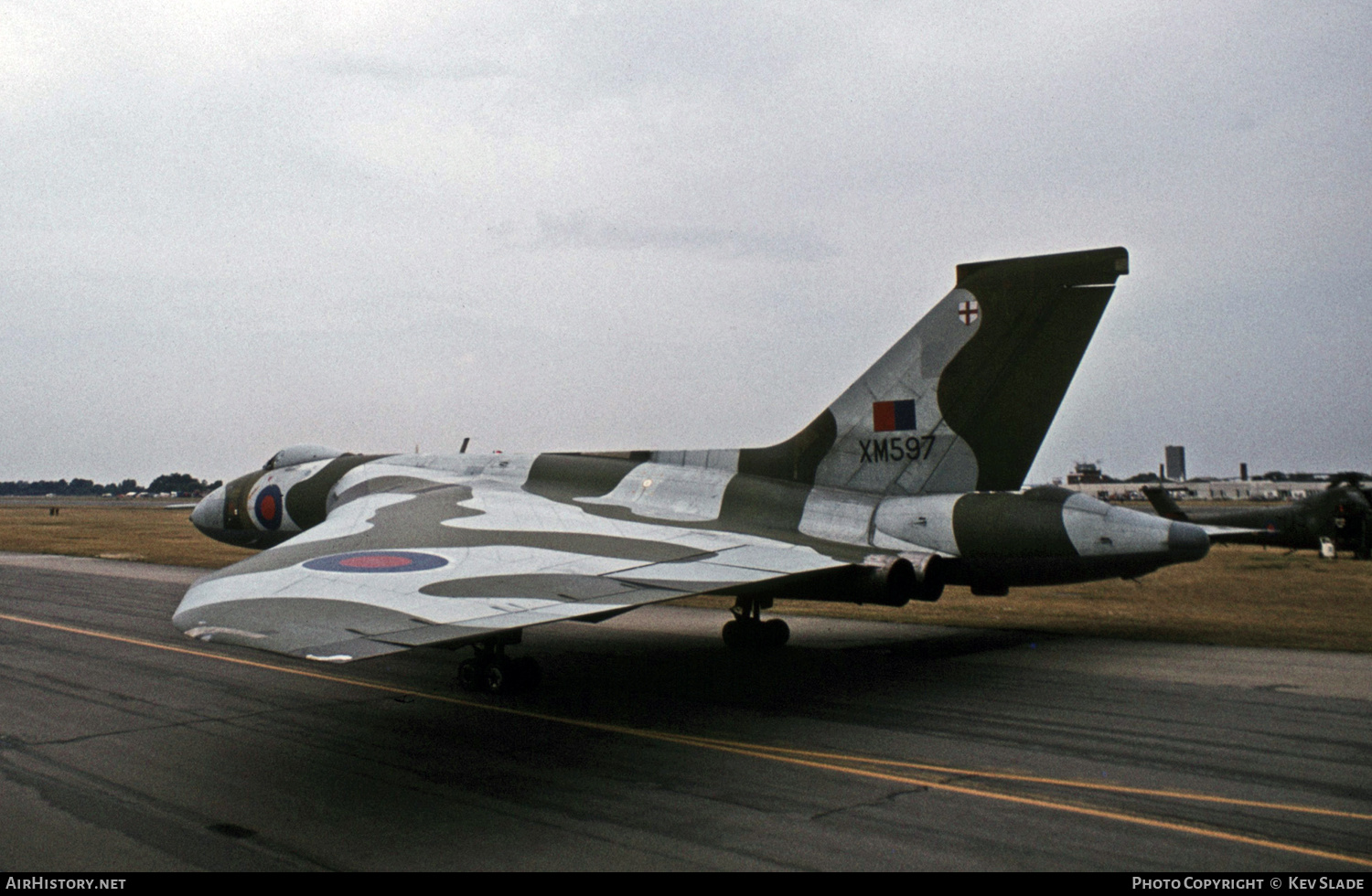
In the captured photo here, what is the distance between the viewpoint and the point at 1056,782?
678 centimetres

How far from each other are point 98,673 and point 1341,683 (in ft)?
47.8

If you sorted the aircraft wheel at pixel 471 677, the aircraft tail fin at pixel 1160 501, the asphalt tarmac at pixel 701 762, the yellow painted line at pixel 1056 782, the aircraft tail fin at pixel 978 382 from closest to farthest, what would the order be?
the asphalt tarmac at pixel 701 762
the yellow painted line at pixel 1056 782
the aircraft wheel at pixel 471 677
the aircraft tail fin at pixel 978 382
the aircraft tail fin at pixel 1160 501

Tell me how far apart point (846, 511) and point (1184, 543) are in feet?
12.8

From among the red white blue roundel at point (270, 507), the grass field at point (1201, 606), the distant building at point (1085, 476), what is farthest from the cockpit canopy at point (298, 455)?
the distant building at point (1085, 476)

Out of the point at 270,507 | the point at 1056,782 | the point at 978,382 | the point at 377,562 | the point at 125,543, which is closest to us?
the point at 1056,782

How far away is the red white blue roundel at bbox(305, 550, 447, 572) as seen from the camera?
812cm

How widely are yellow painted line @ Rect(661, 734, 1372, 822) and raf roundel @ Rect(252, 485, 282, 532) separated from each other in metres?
11.5

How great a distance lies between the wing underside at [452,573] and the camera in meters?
6.25

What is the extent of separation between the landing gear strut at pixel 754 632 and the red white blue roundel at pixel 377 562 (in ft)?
19.0

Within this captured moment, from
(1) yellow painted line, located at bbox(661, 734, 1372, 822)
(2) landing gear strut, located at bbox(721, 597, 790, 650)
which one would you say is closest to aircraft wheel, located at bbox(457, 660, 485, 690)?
(1) yellow painted line, located at bbox(661, 734, 1372, 822)

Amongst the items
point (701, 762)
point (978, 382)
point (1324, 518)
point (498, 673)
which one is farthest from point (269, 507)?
point (1324, 518)

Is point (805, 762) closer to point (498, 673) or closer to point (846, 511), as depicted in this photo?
point (498, 673)

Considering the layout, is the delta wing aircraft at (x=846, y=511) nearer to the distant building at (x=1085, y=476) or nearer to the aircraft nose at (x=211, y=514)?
the aircraft nose at (x=211, y=514)

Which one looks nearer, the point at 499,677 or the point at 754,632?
the point at 499,677
